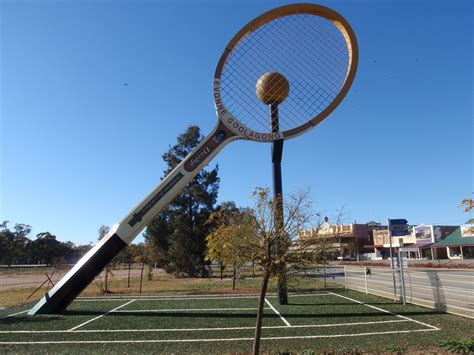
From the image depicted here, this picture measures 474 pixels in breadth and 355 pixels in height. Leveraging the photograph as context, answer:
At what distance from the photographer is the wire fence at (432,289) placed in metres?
11.6

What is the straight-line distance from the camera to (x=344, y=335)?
9242mm

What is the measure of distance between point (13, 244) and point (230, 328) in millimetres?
98500

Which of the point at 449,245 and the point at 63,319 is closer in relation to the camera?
the point at 63,319

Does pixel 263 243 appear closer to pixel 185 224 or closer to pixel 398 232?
pixel 398 232

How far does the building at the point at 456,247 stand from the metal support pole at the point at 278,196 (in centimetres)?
4628

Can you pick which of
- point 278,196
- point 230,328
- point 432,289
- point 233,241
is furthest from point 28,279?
point 233,241

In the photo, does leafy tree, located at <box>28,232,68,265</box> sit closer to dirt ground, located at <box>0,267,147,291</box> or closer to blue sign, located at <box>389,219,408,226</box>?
dirt ground, located at <box>0,267,147,291</box>

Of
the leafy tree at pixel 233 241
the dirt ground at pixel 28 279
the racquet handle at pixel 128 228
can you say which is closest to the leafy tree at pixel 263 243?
the leafy tree at pixel 233 241

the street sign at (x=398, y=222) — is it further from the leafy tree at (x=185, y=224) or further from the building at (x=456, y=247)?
the building at (x=456, y=247)

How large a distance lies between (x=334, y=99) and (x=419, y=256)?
63.0 metres

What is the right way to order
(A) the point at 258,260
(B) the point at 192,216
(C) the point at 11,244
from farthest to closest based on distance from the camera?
(C) the point at 11,244
(B) the point at 192,216
(A) the point at 258,260

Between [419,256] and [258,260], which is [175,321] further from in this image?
[419,256]

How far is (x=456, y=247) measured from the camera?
60.1m

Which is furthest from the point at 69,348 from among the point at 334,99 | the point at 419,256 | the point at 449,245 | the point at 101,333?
the point at 419,256
